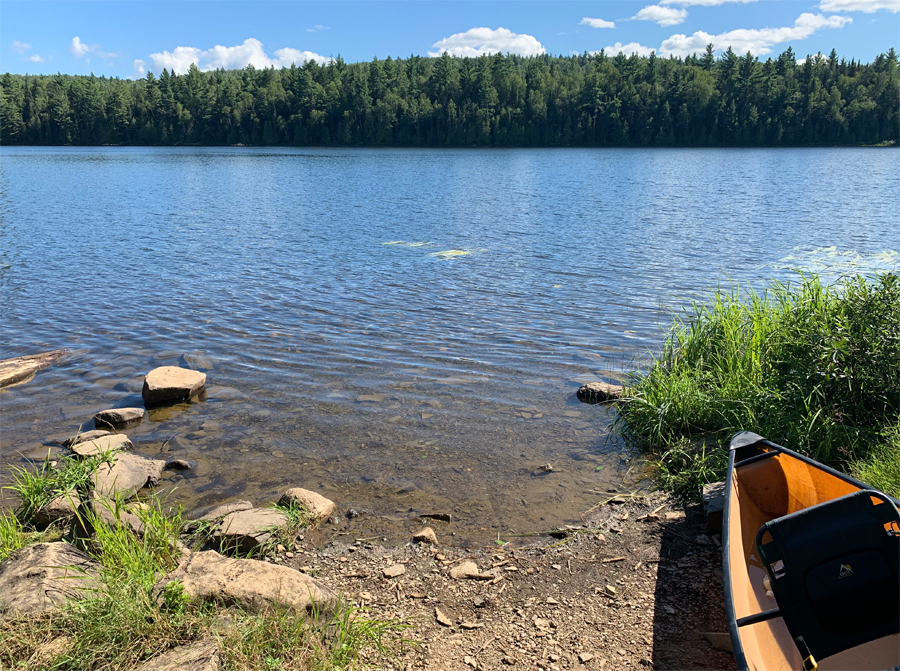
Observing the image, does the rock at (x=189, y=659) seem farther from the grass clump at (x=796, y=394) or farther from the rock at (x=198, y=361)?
the rock at (x=198, y=361)

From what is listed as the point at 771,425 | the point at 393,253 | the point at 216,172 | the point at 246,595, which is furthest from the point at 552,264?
the point at 216,172

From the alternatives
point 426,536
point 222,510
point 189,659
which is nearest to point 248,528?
point 222,510

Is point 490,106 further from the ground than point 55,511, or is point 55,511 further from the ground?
point 490,106

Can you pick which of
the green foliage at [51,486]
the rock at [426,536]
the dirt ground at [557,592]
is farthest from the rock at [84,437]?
the rock at [426,536]

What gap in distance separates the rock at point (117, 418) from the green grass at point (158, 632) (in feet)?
12.9

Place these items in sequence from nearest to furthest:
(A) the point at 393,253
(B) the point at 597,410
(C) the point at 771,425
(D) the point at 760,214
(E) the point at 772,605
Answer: (E) the point at 772,605, (C) the point at 771,425, (B) the point at 597,410, (A) the point at 393,253, (D) the point at 760,214

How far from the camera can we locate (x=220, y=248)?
20.4 metres

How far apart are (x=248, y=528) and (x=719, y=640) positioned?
12.4ft

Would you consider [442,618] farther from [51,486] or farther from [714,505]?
[51,486]

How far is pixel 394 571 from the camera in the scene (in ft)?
16.4

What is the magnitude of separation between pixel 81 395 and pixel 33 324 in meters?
4.82

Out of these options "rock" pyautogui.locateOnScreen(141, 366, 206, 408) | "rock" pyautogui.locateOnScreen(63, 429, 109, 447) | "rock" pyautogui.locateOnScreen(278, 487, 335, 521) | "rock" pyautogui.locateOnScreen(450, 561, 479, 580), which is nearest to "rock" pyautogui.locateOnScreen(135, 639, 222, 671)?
"rock" pyautogui.locateOnScreen(450, 561, 479, 580)

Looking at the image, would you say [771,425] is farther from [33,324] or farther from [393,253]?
[393,253]

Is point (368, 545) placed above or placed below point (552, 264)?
below
